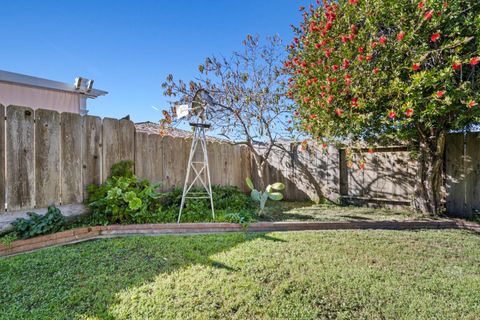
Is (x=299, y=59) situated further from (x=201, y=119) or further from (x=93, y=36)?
(x=93, y=36)

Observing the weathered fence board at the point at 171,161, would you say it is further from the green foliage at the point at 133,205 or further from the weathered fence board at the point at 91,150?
the weathered fence board at the point at 91,150

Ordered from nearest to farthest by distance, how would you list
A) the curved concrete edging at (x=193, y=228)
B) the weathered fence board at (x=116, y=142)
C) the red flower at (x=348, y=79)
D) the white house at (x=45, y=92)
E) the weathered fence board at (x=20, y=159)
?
the curved concrete edging at (x=193, y=228) → the weathered fence board at (x=20, y=159) → the red flower at (x=348, y=79) → the weathered fence board at (x=116, y=142) → the white house at (x=45, y=92)

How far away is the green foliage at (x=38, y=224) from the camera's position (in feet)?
8.78

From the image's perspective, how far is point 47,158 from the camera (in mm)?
3074

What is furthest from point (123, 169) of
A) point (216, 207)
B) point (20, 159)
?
point (216, 207)

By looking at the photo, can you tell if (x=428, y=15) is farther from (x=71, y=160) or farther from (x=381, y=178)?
(x=71, y=160)

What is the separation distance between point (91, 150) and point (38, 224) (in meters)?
1.15

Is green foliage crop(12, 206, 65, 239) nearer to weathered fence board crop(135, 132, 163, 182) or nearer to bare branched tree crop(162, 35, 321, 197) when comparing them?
weathered fence board crop(135, 132, 163, 182)

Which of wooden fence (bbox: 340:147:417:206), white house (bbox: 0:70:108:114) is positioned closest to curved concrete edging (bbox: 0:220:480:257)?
wooden fence (bbox: 340:147:417:206)

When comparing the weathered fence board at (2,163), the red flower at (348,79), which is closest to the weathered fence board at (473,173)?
the red flower at (348,79)

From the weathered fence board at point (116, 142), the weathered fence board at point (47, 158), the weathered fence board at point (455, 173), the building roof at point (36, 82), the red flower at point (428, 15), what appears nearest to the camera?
the red flower at point (428, 15)

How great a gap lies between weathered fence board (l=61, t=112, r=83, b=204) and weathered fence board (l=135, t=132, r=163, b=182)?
0.88 metres

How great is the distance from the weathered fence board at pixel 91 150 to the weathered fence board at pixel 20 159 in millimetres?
580

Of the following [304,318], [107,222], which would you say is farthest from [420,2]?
[107,222]
